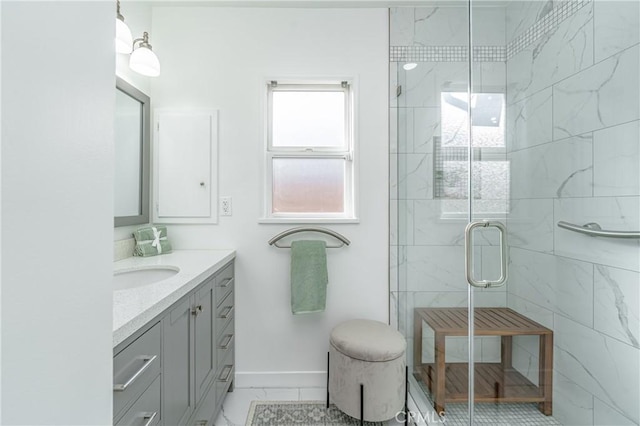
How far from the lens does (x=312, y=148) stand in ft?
6.48

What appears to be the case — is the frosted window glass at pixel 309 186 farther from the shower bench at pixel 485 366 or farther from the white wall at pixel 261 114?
the shower bench at pixel 485 366

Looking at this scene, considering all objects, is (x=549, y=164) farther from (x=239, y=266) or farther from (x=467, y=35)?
(x=239, y=266)

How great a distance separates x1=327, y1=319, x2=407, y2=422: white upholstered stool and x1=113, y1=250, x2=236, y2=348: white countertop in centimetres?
81

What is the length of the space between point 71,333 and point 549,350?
1.38m

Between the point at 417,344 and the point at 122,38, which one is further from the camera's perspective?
the point at 417,344

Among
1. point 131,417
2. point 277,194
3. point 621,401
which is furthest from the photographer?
point 277,194

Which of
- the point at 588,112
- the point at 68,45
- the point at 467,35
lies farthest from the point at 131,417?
the point at 467,35

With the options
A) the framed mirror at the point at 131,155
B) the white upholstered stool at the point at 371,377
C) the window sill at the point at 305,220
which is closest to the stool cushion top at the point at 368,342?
the white upholstered stool at the point at 371,377

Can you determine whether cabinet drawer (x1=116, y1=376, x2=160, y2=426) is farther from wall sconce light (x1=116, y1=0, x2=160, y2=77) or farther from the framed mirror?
wall sconce light (x1=116, y1=0, x2=160, y2=77)

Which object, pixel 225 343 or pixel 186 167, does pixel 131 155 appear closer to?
pixel 186 167

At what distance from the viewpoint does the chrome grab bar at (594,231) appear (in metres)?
0.87

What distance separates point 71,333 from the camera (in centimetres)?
37

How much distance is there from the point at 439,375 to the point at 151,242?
1.76m

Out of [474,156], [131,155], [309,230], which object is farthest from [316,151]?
[131,155]
